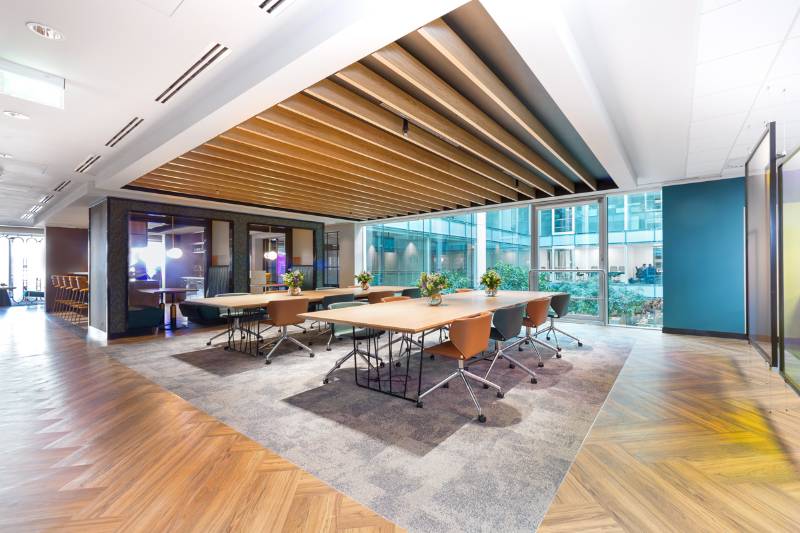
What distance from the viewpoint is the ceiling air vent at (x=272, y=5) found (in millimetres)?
2090

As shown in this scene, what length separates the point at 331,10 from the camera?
209 centimetres

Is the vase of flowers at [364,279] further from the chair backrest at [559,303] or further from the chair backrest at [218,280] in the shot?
the chair backrest at [218,280]

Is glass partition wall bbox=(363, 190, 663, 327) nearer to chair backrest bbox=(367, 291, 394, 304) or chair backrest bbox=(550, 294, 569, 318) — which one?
chair backrest bbox=(550, 294, 569, 318)

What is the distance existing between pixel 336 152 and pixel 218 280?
5.45 metres

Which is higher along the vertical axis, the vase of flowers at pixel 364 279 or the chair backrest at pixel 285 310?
the vase of flowers at pixel 364 279

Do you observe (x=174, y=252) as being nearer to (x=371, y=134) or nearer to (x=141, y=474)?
(x=371, y=134)

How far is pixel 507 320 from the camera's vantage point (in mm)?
3521

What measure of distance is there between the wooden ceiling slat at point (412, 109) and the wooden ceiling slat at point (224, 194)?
421cm

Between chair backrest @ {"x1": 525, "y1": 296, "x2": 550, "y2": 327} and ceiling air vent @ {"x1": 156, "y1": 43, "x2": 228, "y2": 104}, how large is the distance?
160 inches

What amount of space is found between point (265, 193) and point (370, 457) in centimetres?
566

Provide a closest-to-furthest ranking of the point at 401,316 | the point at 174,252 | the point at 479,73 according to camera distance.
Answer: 1. the point at 479,73
2. the point at 401,316
3. the point at 174,252

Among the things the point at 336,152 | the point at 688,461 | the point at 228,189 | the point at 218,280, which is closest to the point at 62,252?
the point at 218,280

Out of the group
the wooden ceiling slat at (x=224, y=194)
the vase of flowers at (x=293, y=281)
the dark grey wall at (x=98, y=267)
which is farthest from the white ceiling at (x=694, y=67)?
the dark grey wall at (x=98, y=267)

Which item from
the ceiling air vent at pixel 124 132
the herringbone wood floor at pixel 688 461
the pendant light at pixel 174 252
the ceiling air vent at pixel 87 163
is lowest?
the herringbone wood floor at pixel 688 461
